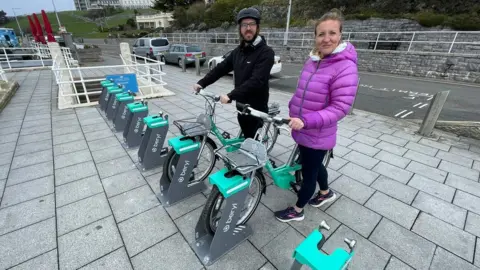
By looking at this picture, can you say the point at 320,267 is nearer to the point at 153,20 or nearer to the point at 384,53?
the point at 384,53

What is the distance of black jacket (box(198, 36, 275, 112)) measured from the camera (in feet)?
7.66

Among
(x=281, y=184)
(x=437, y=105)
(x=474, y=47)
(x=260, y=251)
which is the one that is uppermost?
(x=474, y=47)

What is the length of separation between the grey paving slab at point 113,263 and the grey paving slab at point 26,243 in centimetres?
49

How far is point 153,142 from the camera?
2.99 meters

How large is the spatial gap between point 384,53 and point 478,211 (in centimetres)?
1226

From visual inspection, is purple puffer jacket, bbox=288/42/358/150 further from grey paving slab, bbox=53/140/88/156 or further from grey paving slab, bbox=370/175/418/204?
grey paving slab, bbox=53/140/88/156

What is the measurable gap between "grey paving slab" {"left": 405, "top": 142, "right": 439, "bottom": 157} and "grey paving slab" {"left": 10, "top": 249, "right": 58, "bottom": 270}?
518cm

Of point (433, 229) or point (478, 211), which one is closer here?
point (433, 229)

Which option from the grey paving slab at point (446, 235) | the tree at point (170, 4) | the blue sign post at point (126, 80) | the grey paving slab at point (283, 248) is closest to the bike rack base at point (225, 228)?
the grey paving slab at point (283, 248)

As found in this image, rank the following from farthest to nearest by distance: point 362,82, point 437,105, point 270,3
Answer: point 270,3
point 362,82
point 437,105

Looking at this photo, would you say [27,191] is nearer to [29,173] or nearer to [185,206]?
[29,173]

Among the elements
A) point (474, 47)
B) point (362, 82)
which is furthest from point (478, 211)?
point (474, 47)

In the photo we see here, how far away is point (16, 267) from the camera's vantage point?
1.82m

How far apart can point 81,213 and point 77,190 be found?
1.57 feet
